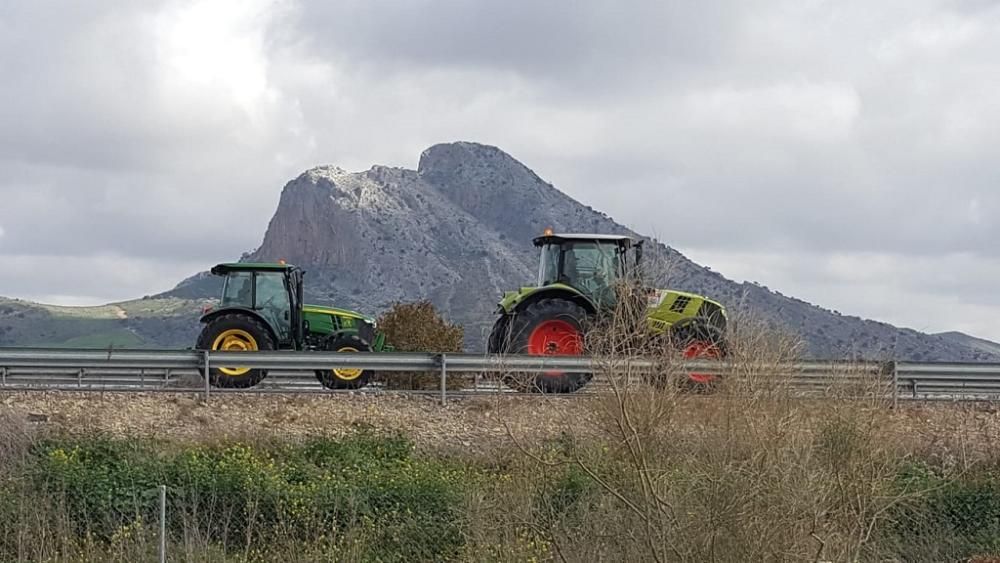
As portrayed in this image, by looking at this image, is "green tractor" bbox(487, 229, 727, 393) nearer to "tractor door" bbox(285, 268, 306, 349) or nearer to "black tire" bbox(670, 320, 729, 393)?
"black tire" bbox(670, 320, 729, 393)

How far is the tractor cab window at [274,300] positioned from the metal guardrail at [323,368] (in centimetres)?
102

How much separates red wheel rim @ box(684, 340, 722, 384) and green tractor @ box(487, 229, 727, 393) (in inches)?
1.4

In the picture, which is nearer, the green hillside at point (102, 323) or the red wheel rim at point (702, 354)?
the red wheel rim at point (702, 354)

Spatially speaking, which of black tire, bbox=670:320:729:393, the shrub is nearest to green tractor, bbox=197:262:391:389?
black tire, bbox=670:320:729:393

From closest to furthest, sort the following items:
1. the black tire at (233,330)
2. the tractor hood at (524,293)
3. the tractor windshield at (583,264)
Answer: the tractor hood at (524,293)
the black tire at (233,330)
the tractor windshield at (583,264)

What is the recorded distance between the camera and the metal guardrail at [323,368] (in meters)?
19.7

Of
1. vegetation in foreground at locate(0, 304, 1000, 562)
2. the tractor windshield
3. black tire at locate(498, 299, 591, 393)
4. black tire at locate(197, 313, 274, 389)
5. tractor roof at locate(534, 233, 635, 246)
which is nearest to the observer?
vegetation in foreground at locate(0, 304, 1000, 562)

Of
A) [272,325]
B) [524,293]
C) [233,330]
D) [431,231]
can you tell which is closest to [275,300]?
[272,325]

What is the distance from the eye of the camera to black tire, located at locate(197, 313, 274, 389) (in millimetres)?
22953

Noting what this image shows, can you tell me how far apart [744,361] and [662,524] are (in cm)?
243

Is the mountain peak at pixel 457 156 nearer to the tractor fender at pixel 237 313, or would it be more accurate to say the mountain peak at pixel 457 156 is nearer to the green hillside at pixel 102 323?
the green hillside at pixel 102 323

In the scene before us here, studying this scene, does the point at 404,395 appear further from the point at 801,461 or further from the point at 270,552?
the point at 801,461

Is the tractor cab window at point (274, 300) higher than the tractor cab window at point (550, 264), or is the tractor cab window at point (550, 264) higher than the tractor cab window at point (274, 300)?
the tractor cab window at point (550, 264)

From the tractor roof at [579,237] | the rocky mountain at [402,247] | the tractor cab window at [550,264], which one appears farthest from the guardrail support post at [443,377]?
the rocky mountain at [402,247]
